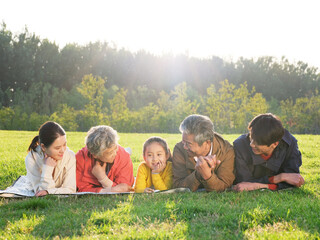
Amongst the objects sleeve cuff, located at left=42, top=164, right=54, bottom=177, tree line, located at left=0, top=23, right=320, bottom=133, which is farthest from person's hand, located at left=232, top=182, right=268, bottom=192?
tree line, located at left=0, top=23, right=320, bottom=133

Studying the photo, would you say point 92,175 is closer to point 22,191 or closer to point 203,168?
point 22,191

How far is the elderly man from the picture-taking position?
448 cm

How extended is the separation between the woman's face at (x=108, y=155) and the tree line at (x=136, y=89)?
1752 centimetres

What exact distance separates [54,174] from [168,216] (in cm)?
213

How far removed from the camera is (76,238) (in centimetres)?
318

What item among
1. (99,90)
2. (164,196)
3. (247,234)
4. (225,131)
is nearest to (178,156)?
(164,196)

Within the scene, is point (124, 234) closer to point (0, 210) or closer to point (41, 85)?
point (0, 210)

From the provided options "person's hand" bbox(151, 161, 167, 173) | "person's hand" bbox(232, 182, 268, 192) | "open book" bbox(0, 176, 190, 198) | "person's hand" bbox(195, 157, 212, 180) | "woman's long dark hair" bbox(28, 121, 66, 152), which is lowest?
"open book" bbox(0, 176, 190, 198)

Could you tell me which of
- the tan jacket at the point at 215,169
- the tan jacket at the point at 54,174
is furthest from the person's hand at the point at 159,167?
the tan jacket at the point at 54,174

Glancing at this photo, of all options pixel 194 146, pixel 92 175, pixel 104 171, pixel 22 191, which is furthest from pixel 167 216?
pixel 22 191

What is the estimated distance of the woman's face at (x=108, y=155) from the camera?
4801 millimetres

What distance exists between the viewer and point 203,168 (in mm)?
4477

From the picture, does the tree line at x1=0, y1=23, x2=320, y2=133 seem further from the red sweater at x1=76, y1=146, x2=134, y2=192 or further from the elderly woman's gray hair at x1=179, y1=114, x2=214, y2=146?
the elderly woman's gray hair at x1=179, y1=114, x2=214, y2=146

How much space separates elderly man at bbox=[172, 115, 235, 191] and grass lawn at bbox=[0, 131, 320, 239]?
0.68 feet
